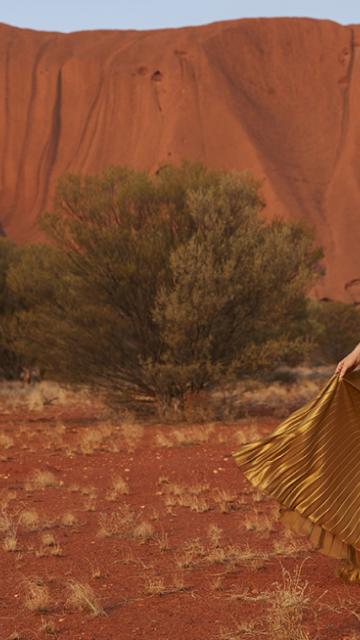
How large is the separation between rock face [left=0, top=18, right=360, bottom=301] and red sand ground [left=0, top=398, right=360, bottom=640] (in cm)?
4348

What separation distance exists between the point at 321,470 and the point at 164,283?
1030cm

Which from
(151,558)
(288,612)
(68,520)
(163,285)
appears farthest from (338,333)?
(288,612)

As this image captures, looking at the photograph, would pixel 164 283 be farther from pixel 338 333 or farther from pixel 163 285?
pixel 338 333

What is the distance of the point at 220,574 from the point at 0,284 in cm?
1981

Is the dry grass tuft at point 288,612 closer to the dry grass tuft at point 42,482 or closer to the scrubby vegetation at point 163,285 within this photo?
the dry grass tuft at point 42,482

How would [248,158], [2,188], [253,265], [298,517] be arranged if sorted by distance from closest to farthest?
[298,517]
[253,265]
[248,158]
[2,188]

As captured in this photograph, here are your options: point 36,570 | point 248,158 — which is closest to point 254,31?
point 248,158

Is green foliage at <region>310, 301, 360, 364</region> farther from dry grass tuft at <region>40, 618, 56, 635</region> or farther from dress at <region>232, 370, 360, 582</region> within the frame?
dry grass tuft at <region>40, 618, 56, 635</region>

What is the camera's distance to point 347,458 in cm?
519

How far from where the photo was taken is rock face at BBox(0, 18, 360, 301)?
56.9 meters

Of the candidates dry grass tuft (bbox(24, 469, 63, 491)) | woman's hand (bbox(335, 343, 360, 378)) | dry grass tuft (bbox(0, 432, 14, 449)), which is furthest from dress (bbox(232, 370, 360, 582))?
dry grass tuft (bbox(0, 432, 14, 449))

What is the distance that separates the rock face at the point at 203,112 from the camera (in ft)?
187

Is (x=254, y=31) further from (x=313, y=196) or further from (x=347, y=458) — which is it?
(x=347, y=458)

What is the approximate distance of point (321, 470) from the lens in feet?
16.9
